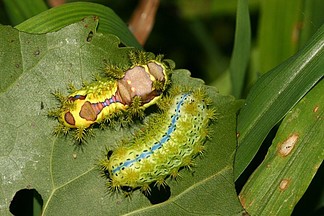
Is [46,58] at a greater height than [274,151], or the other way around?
[46,58]

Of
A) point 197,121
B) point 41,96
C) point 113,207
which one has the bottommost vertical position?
point 113,207

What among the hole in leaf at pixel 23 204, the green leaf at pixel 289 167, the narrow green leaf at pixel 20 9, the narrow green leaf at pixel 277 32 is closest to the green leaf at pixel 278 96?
the green leaf at pixel 289 167

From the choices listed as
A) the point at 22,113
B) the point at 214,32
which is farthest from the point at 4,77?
the point at 214,32

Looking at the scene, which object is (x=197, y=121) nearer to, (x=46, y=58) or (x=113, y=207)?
(x=113, y=207)

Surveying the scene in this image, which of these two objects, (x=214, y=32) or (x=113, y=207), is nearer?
(x=113, y=207)

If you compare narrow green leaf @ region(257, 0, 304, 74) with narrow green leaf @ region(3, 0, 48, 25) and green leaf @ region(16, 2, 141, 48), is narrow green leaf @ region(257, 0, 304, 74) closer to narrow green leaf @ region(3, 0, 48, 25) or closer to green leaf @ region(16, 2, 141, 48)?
green leaf @ region(16, 2, 141, 48)

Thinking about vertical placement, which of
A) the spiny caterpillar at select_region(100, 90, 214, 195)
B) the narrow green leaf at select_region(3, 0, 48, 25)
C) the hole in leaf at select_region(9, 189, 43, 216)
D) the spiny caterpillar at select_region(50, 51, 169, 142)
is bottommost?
the hole in leaf at select_region(9, 189, 43, 216)

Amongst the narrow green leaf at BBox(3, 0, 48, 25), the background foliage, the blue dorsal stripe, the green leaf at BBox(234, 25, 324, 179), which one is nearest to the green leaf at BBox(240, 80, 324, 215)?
the background foliage

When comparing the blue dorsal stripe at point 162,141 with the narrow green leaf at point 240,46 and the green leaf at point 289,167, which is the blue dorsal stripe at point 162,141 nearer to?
the green leaf at point 289,167
